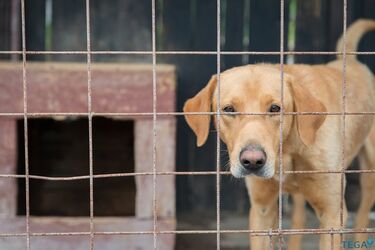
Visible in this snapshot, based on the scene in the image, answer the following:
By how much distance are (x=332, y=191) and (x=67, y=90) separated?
6.04 feet

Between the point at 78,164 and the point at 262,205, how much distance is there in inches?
98.4

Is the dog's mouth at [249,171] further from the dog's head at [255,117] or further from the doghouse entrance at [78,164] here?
the doghouse entrance at [78,164]

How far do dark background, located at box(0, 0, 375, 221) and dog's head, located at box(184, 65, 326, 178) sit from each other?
2.18m

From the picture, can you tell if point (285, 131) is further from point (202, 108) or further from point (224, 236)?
point (224, 236)

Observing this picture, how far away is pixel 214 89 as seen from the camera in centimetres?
356

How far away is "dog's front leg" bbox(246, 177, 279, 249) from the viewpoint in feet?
12.3

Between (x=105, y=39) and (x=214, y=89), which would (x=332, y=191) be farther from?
(x=105, y=39)

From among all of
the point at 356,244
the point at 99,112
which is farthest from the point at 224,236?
the point at 99,112

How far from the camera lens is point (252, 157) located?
119 inches

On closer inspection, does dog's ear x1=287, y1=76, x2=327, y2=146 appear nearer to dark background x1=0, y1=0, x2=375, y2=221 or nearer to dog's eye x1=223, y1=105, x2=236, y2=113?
dog's eye x1=223, y1=105, x2=236, y2=113

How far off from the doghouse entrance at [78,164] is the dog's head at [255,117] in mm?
2324

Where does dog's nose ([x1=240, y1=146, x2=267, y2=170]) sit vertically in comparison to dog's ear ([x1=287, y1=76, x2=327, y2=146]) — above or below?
below

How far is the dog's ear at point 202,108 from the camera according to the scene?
3.52 meters

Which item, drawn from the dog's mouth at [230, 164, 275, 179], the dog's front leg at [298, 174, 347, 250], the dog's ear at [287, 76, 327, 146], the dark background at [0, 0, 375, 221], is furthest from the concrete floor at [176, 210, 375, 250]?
the dog's mouth at [230, 164, 275, 179]
